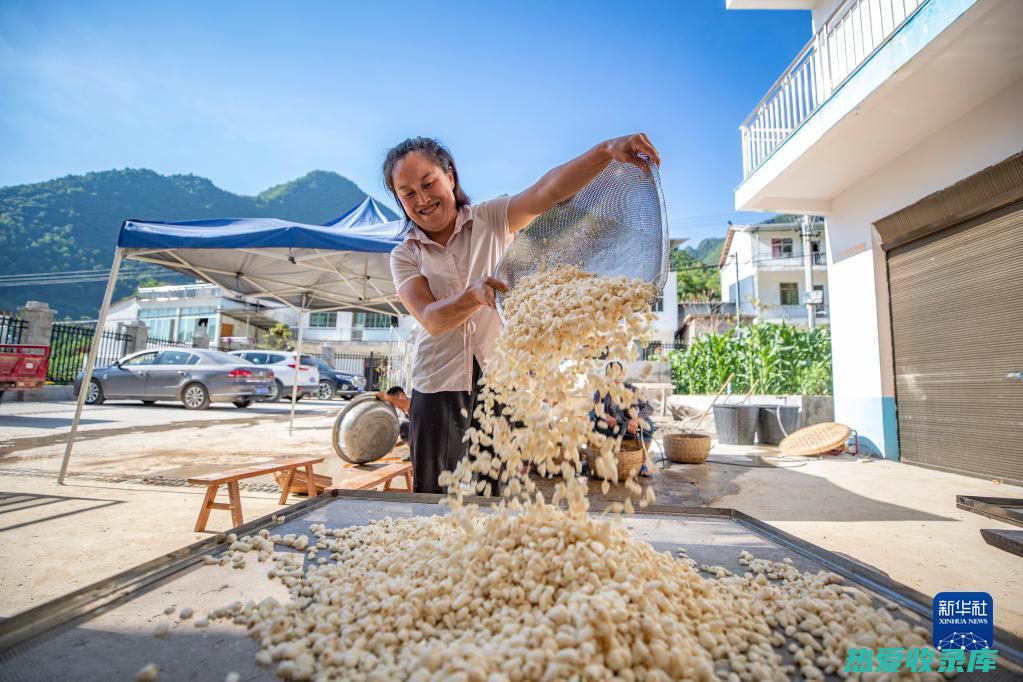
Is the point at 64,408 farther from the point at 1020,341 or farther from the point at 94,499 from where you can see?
the point at 1020,341

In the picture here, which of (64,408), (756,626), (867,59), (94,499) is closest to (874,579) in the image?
(756,626)

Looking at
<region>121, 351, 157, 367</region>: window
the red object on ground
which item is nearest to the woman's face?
the red object on ground

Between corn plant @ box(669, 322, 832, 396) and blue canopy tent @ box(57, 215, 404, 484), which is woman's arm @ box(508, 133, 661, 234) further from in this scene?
corn plant @ box(669, 322, 832, 396)

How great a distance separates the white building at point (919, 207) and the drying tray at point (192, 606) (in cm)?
429

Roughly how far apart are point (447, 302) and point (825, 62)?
20.7 feet

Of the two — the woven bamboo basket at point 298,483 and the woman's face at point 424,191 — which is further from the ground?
the woman's face at point 424,191

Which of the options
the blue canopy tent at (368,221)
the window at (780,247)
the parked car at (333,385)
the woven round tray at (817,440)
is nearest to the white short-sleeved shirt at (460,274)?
the blue canopy tent at (368,221)

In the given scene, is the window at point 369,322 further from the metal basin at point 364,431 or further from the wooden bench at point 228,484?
the wooden bench at point 228,484

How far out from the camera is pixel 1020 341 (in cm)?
375

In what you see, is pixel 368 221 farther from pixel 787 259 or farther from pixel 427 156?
pixel 787 259

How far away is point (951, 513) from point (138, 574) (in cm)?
432

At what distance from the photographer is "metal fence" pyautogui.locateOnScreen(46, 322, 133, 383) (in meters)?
10.6

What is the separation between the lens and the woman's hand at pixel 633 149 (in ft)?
4.43

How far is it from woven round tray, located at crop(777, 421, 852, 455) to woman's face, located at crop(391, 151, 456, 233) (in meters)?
5.28
